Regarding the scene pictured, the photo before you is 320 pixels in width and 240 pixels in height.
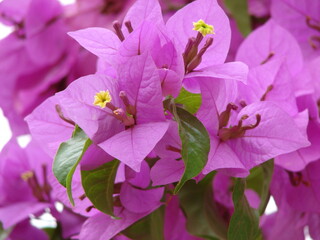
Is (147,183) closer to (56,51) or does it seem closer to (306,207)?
(306,207)

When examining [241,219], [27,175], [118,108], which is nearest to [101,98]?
[118,108]

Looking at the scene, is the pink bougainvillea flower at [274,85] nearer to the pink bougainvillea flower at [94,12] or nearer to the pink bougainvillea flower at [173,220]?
the pink bougainvillea flower at [173,220]

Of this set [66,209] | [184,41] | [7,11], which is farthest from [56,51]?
[184,41]

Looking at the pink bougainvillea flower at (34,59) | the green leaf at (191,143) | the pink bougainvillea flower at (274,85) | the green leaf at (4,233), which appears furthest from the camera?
the pink bougainvillea flower at (34,59)

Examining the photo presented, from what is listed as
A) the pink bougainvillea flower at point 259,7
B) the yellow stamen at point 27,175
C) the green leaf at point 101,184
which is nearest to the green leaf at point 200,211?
the green leaf at point 101,184

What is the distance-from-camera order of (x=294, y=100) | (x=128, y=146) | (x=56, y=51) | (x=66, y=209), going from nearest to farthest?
1. (x=128, y=146)
2. (x=294, y=100)
3. (x=66, y=209)
4. (x=56, y=51)

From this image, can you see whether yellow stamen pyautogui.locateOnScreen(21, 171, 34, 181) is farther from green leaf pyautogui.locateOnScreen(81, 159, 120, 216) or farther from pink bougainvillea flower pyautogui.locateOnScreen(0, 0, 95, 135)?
green leaf pyautogui.locateOnScreen(81, 159, 120, 216)

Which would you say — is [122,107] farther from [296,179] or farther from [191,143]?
[296,179]

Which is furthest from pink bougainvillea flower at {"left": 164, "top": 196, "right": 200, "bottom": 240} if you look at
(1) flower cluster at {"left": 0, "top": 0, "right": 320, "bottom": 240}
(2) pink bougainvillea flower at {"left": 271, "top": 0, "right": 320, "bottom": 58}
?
(2) pink bougainvillea flower at {"left": 271, "top": 0, "right": 320, "bottom": 58}
